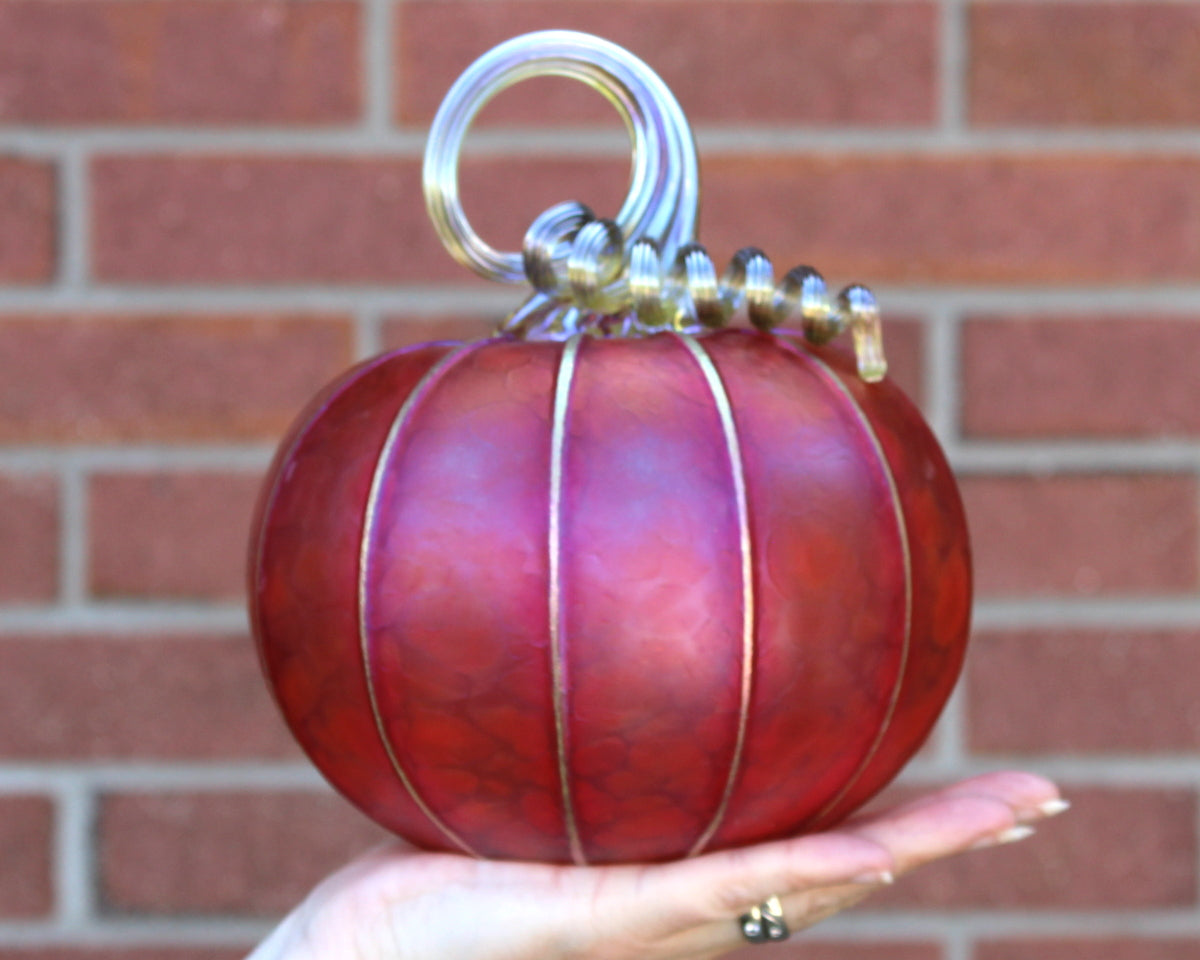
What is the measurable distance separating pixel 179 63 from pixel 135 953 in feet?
1.88

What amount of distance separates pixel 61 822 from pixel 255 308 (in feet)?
1.17

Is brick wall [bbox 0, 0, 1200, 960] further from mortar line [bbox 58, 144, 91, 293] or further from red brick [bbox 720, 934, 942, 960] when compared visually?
red brick [bbox 720, 934, 942, 960]

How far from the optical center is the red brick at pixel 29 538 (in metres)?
0.86

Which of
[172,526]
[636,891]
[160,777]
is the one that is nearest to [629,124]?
[636,891]

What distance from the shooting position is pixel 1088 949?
0.89 meters

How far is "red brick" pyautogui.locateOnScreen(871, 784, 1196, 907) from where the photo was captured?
883mm

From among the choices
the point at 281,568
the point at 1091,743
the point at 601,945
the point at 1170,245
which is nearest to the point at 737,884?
the point at 601,945

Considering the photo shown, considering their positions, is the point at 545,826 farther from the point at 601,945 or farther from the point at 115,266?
the point at 115,266

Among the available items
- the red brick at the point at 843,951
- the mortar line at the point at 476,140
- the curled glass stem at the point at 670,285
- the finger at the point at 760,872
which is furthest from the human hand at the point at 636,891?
the mortar line at the point at 476,140

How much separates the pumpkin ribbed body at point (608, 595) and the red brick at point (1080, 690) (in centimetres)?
36

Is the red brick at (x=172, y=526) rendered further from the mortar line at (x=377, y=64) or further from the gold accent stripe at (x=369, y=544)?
the gold accent stripe at (x=369, y=544)

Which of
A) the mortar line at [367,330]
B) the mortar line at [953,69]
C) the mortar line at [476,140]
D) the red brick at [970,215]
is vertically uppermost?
the mortar line at [953,69]

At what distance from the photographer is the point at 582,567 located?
1.55 ft

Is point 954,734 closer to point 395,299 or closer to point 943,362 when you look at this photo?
point 943,362
